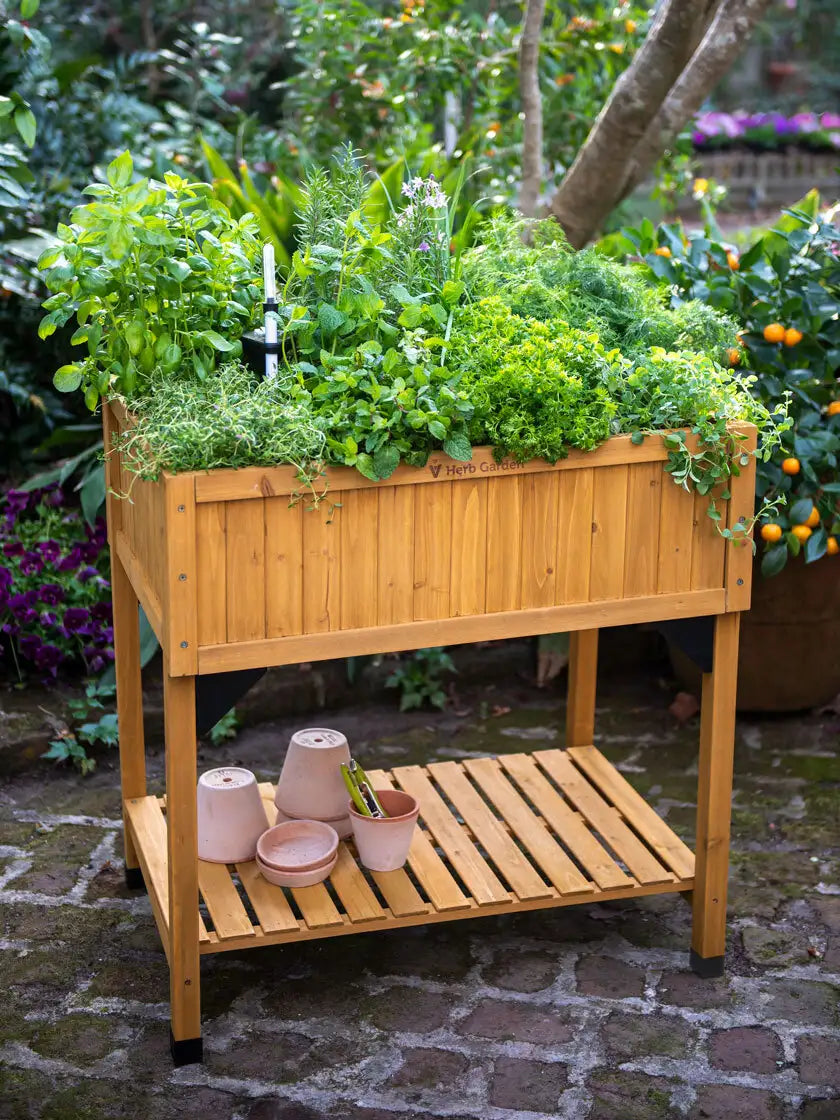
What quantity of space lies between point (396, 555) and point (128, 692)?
825mm

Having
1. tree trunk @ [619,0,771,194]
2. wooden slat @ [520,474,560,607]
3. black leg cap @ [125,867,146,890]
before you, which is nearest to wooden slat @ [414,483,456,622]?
wooden slat @ [520,474,560,607]

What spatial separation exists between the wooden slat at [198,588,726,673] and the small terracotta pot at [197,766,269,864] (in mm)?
523

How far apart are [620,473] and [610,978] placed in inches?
37.9

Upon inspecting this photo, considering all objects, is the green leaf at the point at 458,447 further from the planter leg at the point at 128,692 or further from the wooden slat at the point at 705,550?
the planter leg at the point at 128,692

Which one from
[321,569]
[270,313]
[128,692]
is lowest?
[128,692]

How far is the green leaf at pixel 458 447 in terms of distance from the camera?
6.49 feet

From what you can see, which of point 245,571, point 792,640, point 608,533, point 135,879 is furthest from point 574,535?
point 792,640

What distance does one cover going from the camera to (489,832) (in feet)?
8.78

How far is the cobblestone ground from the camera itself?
212 cm

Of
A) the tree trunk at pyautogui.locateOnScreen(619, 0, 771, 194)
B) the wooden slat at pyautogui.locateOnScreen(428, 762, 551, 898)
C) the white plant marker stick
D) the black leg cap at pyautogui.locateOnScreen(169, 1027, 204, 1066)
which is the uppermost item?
the tree trunk at pyautogui.locateOnScreen(619, 0, 771, 194)

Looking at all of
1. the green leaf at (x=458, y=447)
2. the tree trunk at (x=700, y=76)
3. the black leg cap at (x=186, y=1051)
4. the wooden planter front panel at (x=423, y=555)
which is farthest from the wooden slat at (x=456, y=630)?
the tree trunk at (x=700, y=76)

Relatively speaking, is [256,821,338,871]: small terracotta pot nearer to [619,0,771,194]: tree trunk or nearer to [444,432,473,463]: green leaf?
[444,432,473,463]: green leaf

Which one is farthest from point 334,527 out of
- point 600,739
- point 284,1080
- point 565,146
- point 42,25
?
point 42,25

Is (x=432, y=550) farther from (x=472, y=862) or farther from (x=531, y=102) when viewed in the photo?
(x=531, y=102)
